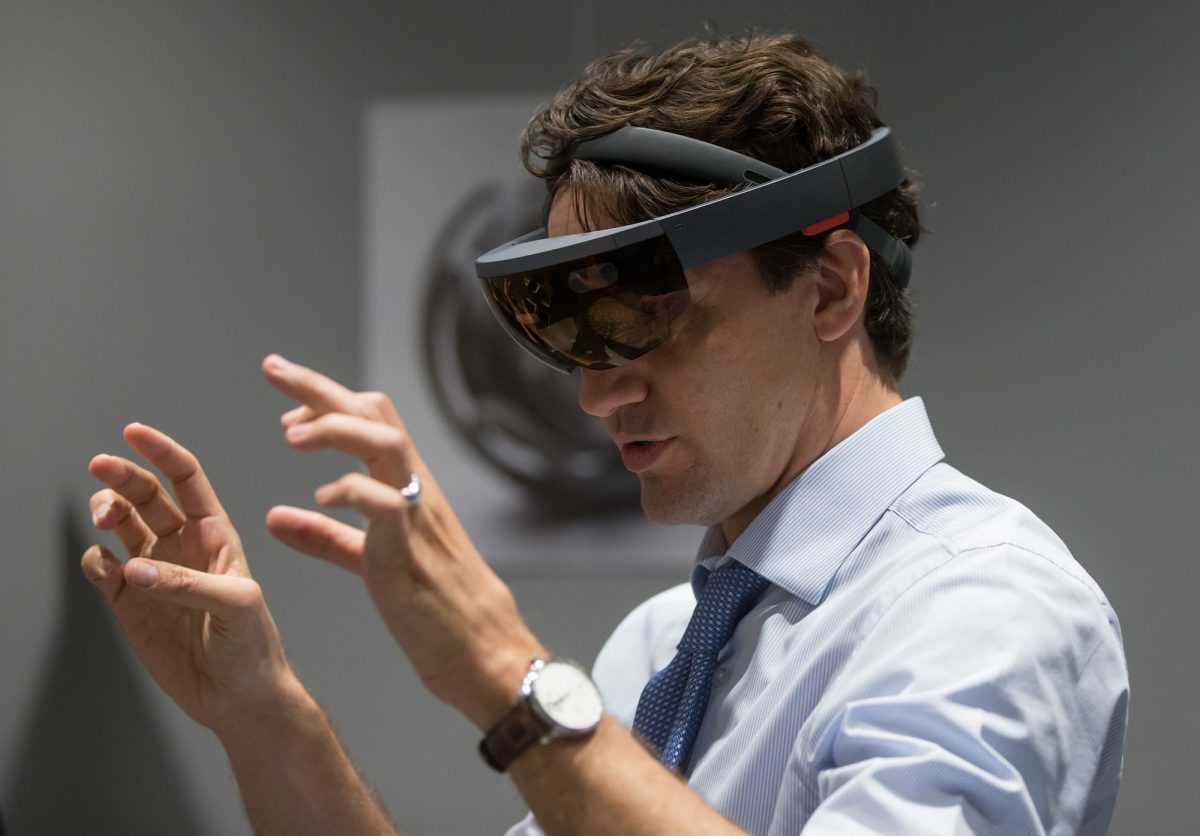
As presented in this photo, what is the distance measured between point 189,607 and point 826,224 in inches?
32.6

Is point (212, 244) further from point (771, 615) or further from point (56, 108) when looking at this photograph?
point (771, 615)

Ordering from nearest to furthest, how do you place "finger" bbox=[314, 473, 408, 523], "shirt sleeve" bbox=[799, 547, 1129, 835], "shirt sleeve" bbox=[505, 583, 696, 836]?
"finger" bbox=[314, 473, 408, 523] < "shirt sleeve" bbox=[799, 547, 1129, 835] < "shirt sleeve" bbox=[505, 583, 696, 836]

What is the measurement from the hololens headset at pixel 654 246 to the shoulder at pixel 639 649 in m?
0.45

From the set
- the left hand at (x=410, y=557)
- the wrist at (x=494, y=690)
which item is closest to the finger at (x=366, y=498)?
the left hand at (x=410, y=557)

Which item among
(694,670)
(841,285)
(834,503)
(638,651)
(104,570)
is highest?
(841,285)

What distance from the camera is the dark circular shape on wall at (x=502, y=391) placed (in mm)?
1988

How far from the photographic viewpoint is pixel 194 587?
1163mm

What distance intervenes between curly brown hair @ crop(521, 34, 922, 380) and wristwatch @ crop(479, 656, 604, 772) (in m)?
0.57

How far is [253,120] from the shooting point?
2000 millimetres

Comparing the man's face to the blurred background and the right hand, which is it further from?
the blurred background

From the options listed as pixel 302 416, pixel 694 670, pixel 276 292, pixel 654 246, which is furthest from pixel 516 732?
pixel 276 292

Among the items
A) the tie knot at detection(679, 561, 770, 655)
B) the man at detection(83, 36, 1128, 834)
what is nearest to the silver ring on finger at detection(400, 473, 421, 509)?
the man at detection(83, 36, 1128, 834)

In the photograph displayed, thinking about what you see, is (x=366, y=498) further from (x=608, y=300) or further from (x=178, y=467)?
(x=178, y=467)

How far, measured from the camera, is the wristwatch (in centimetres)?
82
